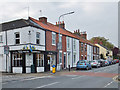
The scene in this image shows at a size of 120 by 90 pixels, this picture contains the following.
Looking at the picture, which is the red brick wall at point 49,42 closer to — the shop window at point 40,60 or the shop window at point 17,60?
the shop window at point 40,60

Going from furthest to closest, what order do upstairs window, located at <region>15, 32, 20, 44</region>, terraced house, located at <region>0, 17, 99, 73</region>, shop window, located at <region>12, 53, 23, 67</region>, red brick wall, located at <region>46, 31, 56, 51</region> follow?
red brick wall, located at <region>46, 31, 56, 51</region>, upstairs window, located at <region>15, 32, 20, 44</region>, shop window, located at <region>12, 53, 23, 67</region>, terraced house, located at <region>0, 17, 99, 73</region>

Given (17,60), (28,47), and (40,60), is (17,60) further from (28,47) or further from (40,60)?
(40,60)

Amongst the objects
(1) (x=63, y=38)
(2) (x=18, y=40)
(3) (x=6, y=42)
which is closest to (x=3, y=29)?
(3) (x=6, y=42)

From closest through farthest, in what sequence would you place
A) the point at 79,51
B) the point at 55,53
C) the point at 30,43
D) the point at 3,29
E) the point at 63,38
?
1. the point at 30,43
2. the point at 3,29
3. the point at 55,53
4. the point at 63,38
5. the point at 79,51

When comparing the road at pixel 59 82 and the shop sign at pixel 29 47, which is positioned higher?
the shop sign at pixel 29 47

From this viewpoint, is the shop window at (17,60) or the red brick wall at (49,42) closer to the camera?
the shop window at (17,60)

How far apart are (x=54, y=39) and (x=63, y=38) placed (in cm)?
321

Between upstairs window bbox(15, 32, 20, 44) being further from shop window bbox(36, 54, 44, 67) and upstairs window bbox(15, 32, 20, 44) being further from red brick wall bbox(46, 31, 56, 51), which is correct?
red brick wall bbox(46, 31, 56, 51)

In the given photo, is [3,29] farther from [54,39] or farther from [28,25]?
[54,39]

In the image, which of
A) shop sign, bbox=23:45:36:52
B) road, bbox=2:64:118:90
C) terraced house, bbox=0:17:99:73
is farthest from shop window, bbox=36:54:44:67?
road, bbox=2:64:118:90

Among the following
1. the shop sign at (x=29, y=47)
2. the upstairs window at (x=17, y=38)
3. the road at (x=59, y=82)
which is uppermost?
the upstairs window at (x=17, y=38)

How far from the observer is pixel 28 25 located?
69.9 ft

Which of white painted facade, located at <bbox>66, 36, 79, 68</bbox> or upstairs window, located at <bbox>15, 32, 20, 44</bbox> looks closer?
upstairs window, located at <bbox>15, 32, 20, 44</bbox>

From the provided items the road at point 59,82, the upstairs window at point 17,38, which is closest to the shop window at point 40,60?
the upstairs window at point 17,38
